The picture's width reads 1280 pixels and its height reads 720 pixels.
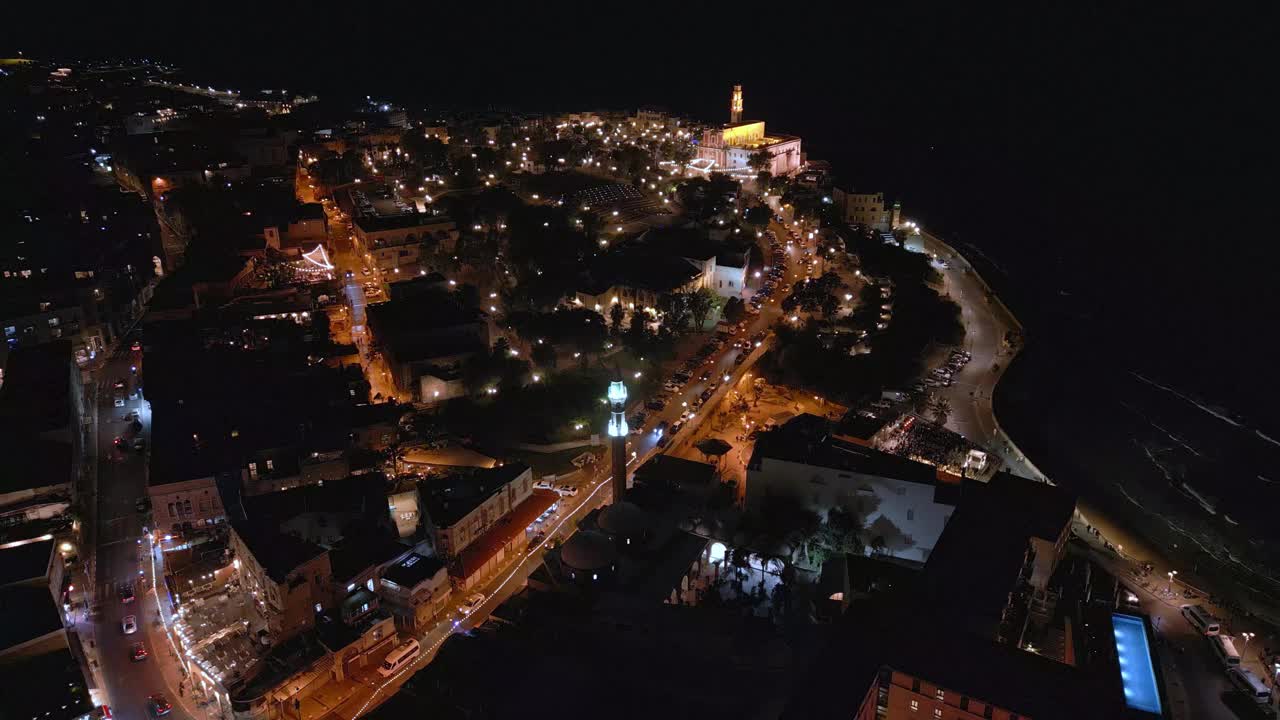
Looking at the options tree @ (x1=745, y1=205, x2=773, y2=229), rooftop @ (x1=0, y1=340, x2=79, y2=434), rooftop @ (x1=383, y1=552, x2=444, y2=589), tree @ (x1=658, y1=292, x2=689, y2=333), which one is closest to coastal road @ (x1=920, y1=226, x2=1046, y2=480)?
tree @ (x1=745, y1=205, x2=773, y2=229)

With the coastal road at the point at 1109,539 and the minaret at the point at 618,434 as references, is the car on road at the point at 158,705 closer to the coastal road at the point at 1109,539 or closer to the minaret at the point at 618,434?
the minaret at the point at 618,434

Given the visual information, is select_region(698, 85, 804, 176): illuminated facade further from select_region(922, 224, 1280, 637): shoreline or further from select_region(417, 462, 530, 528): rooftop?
select_region(417, 462, 530, 528): rooftop

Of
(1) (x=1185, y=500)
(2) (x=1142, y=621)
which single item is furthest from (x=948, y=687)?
(1) (x=1185, y=500)

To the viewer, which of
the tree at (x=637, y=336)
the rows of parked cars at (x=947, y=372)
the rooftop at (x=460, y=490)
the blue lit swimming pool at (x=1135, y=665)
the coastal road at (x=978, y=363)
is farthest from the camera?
the rows of parked cars at (x=947, y=372)

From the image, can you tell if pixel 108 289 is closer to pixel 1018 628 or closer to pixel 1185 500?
pixel 1018 628

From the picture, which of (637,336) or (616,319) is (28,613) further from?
(616,319)

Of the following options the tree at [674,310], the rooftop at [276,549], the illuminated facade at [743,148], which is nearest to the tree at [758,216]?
the illuminated facade at [743,148]
